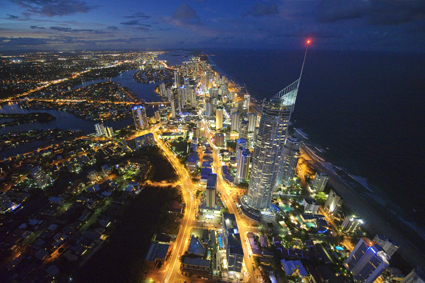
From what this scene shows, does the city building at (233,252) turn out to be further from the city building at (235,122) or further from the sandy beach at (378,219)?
the city building at (235,122)

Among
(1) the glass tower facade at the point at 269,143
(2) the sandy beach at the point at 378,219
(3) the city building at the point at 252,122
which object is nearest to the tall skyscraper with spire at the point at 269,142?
(1) the glass tower facade at the point at 269,143

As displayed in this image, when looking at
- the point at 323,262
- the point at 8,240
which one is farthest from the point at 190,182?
the point at 8,240

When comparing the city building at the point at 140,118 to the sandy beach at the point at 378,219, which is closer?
the sandy beach at the point at 378,219

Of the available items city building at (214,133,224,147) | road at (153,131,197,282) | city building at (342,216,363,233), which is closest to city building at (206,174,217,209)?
road at (153,131,197,282)

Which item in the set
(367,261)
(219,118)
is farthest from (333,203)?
(219,118)

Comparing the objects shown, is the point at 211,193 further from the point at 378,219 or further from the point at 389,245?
the point at 378,219

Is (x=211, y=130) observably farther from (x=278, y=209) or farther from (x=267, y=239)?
(x=267, y=239)
